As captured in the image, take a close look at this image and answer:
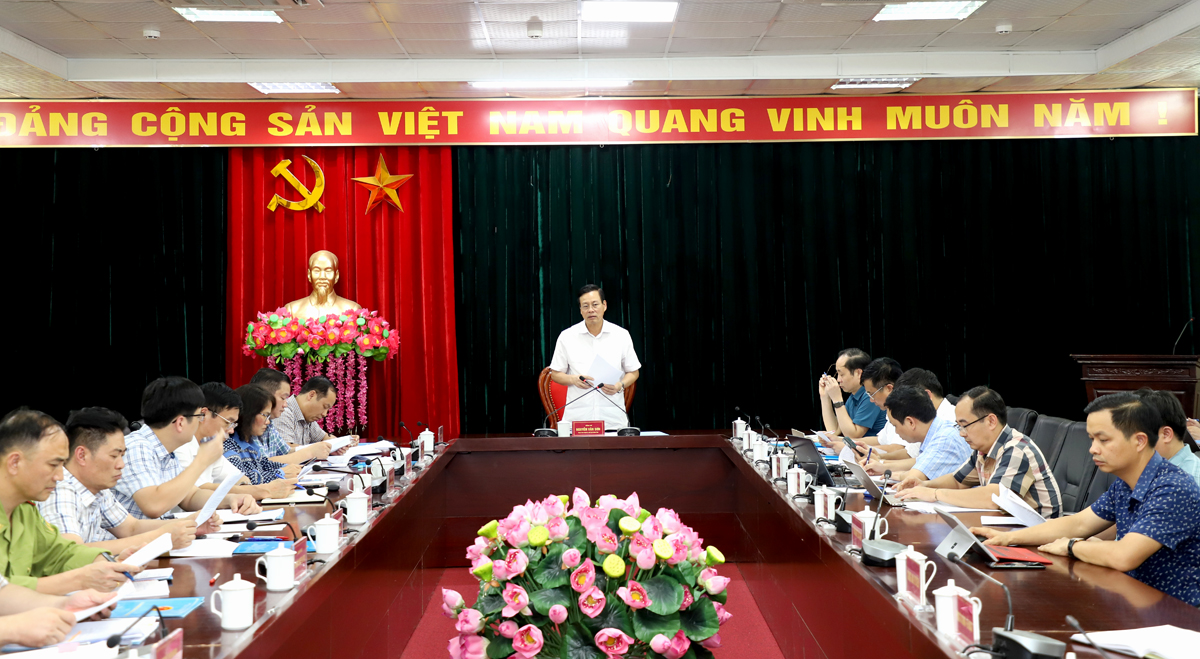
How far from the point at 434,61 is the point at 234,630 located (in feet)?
15.7

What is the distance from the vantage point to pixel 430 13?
4922 mm

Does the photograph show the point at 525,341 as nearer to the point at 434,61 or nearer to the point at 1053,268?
the point at 434,61

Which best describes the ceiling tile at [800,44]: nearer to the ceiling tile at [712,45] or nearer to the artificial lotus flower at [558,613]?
the ceiling tile at [712,45]

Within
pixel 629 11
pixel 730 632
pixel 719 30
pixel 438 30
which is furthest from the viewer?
pixel 719 30

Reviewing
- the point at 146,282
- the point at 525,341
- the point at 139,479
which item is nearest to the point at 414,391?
the point at 525,341

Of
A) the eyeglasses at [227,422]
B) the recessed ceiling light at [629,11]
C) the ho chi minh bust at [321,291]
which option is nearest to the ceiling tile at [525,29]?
the recessed ceiling light at [629,11]

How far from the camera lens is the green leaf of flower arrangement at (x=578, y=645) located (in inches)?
59.4

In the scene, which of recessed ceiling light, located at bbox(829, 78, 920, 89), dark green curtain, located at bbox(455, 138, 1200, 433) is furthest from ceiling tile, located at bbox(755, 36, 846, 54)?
dark green curtain, located at bbox(455, 138, 1200, 433)

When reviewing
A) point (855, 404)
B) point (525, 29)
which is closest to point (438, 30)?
point (525, 29)

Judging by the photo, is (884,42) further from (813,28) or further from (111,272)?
(111,272)

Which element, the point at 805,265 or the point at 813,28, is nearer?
the point at 813,28

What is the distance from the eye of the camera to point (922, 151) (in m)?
6.69

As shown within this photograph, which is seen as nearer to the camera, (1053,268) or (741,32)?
(741,32)

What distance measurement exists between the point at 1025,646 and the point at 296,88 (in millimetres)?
5697
